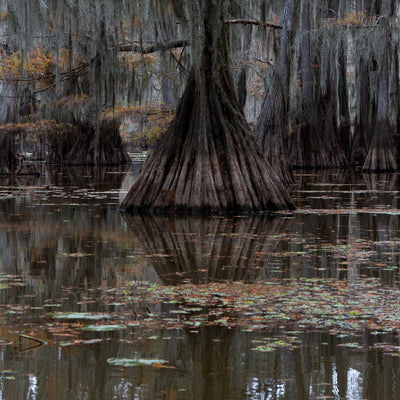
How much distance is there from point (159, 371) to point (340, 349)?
1000 mm

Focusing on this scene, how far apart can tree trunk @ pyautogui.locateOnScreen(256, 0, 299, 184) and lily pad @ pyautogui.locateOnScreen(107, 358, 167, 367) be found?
47.3 ft

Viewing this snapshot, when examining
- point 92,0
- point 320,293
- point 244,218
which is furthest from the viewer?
point 92,0

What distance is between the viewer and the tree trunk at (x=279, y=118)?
1767 centimetres

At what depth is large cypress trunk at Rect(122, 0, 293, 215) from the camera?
11.2 meters

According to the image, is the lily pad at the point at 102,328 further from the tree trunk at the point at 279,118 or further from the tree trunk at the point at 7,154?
the tree trunk at the point at 7,154

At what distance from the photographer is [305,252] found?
7520mm

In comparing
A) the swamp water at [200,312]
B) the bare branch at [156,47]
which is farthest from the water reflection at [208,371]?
the bare branch at [156,47]

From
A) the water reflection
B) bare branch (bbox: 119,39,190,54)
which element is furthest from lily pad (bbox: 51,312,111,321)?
bare branch (bbox: 119,39,190,54)

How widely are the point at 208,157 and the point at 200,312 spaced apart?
6520mm

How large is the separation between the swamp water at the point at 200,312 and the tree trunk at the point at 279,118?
8498 mm

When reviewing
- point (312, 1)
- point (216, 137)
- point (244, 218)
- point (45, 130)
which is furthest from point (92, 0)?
point (45, 130)

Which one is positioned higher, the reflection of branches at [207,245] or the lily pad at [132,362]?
the reflection of branches at [207,245]

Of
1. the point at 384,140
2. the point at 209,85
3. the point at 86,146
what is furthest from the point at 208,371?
the point at 86,146

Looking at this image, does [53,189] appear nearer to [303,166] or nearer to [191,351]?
[303,166]
